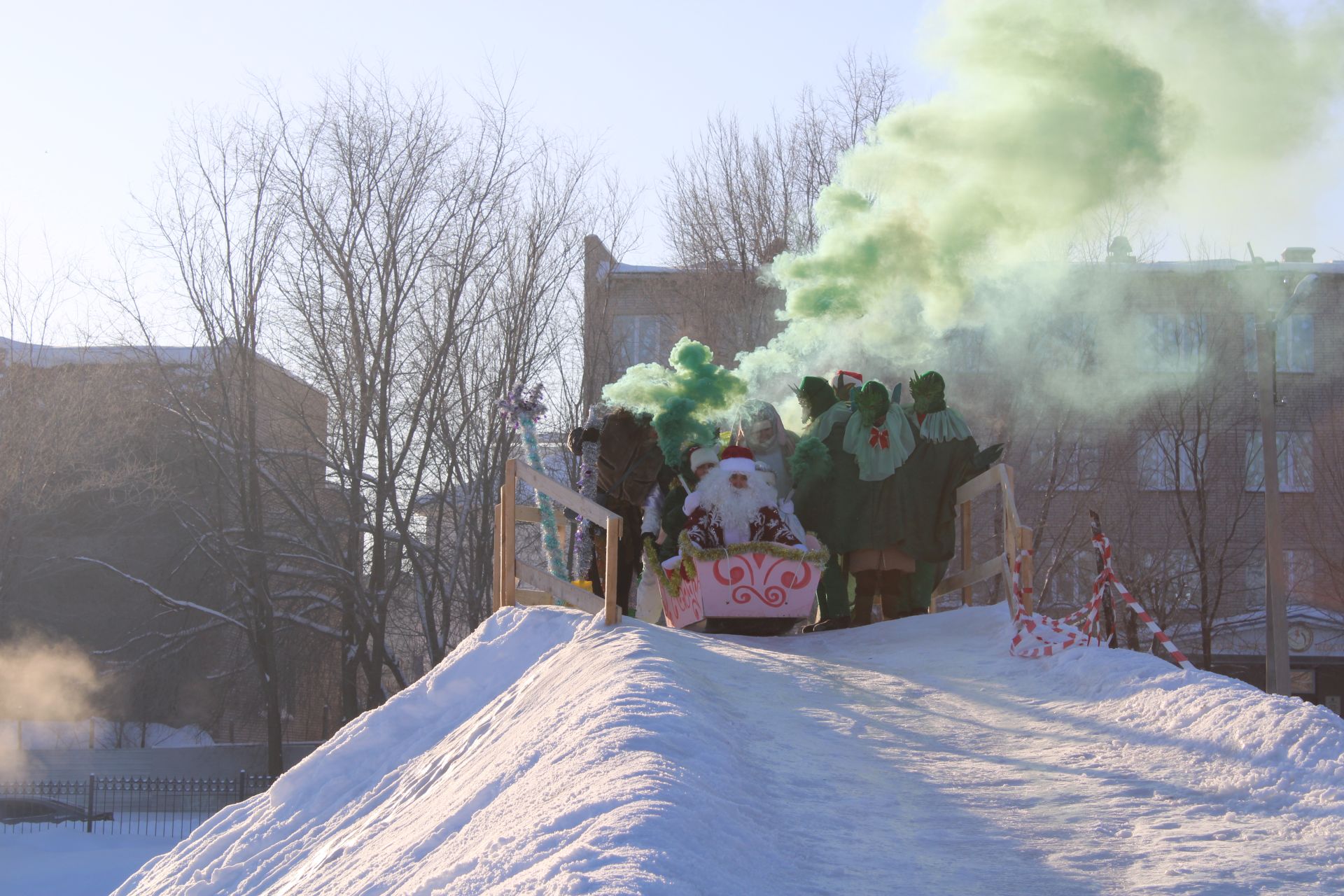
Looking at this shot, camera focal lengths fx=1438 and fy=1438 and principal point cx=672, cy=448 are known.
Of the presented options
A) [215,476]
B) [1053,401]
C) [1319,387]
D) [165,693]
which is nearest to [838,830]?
[1053,401]

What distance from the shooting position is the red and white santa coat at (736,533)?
32.8 ft

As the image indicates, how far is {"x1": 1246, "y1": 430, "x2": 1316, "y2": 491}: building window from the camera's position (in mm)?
26562

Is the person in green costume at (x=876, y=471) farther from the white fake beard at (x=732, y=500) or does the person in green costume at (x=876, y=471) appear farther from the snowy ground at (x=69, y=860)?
the snowy ground at (x=69, y=860)

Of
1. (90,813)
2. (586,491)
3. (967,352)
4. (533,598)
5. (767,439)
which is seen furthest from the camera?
(90,813)

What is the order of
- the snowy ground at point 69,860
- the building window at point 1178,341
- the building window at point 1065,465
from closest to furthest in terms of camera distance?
the snowy ground at point 69,860 < the building window at point 1065,465 < the building window at point 1178,341

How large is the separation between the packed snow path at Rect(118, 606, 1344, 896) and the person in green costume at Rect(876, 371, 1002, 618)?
4.73 feet

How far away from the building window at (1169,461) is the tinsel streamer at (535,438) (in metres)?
15.7

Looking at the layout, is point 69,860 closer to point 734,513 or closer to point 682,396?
point 682,396

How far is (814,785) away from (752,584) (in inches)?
172

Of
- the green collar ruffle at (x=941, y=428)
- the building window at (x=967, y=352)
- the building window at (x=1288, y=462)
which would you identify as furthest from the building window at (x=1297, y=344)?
the green collar ruffle at (x=941, y=428)

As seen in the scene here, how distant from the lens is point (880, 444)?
1078 centimetres

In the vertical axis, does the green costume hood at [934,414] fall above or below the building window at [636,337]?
below

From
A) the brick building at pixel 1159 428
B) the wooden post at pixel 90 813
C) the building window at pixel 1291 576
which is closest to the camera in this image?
the brick building at pixel 1159 428

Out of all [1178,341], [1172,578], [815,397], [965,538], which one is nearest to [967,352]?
[1178,341]
